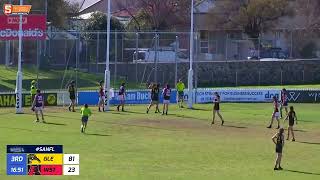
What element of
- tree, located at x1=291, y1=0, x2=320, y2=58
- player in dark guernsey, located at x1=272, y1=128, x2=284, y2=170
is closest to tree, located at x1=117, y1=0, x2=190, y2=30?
tree, located at x1=291, y1=0, x2=320, y2=58

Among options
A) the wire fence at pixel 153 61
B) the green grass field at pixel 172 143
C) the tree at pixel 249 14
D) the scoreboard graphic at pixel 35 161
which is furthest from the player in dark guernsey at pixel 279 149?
the tree at pixel 249 14

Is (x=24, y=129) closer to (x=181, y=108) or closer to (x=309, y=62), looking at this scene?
(x=181, y=108)

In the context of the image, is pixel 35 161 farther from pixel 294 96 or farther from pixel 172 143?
pixel 294 96

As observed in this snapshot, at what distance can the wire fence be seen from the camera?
59.6 meters

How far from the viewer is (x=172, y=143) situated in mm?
30047

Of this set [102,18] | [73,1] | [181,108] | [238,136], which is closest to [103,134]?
[238,136]

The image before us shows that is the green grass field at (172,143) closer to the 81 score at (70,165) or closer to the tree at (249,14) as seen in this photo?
the 81 score at (70,165)

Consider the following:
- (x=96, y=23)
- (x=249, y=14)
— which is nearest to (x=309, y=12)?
(x=249, y=14)

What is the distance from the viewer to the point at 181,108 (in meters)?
46.7

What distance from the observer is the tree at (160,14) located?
83188 mm

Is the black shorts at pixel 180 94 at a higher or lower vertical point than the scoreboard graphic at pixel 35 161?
higher

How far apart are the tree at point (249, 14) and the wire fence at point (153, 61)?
1.94 m

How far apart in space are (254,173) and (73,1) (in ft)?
274

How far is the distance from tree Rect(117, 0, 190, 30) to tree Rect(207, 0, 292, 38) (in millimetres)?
4244
